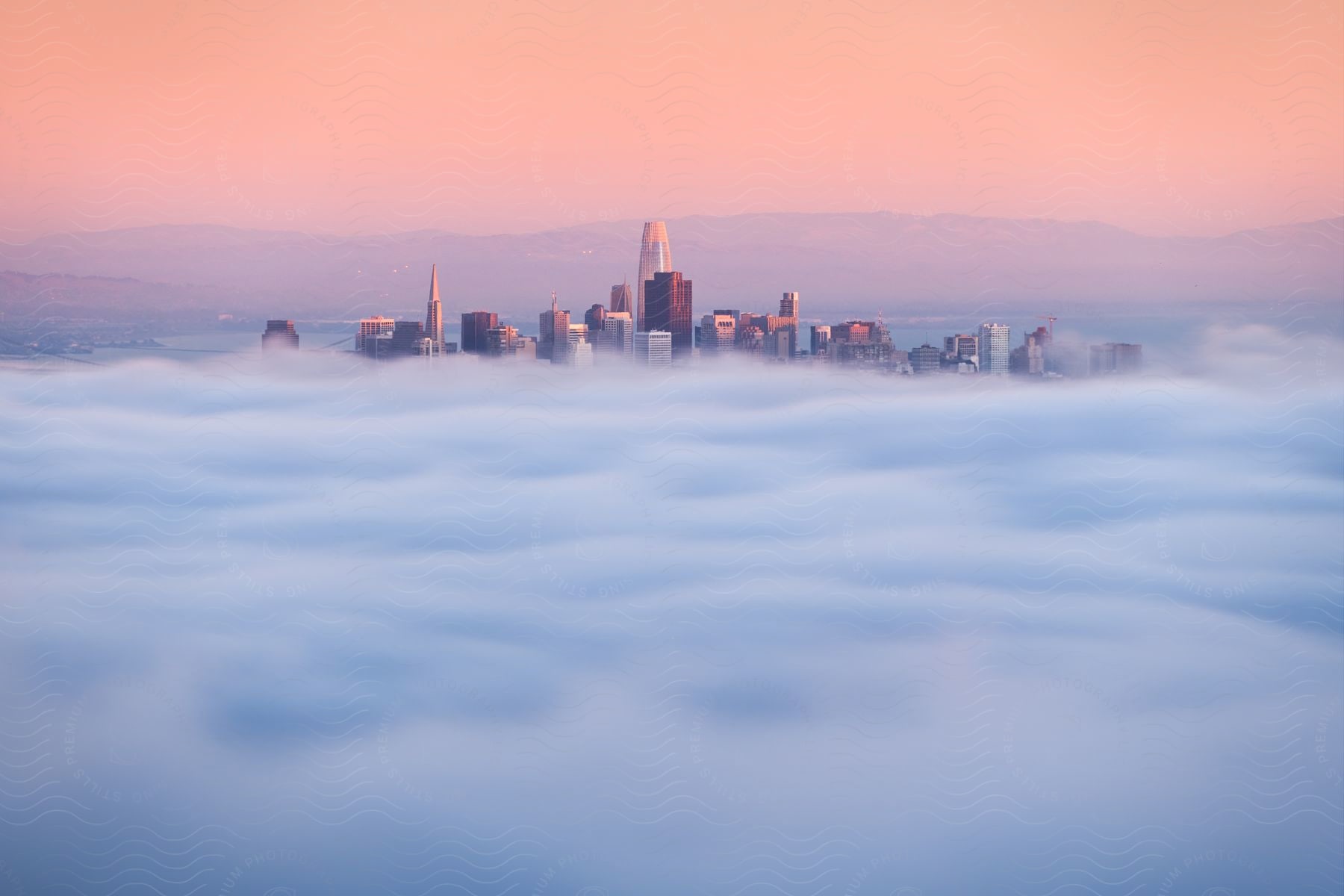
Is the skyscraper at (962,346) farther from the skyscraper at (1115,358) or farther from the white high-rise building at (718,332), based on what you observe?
the white high-rise building at (718,332)

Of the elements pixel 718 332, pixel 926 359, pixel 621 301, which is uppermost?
pixel 621 301

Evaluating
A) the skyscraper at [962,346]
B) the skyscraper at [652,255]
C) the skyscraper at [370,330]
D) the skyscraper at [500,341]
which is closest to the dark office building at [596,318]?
the skyscraper at [652,255]

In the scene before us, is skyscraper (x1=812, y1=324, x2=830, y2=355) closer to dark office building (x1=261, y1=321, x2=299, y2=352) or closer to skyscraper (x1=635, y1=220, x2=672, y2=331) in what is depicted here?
skyscraper (x1=635, y1=220, x2=672, y2=331)

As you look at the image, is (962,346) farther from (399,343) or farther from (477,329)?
(399,343)

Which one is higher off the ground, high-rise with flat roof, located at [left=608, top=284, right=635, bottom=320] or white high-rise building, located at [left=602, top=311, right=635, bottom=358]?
high-rise with flat roof, located at [left=608, top=284, right=635, bottom=320]

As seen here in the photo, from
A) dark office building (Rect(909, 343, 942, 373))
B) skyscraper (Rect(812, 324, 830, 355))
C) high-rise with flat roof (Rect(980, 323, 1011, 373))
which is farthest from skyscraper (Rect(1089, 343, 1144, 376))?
skyscraper (Rect(812, 324, 830, 355))

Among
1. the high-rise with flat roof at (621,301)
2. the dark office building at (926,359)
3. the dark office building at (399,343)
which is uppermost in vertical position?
the high-rise with flat roof at (621,301)

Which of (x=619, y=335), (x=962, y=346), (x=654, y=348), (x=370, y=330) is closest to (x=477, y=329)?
(x=370, y=330)
